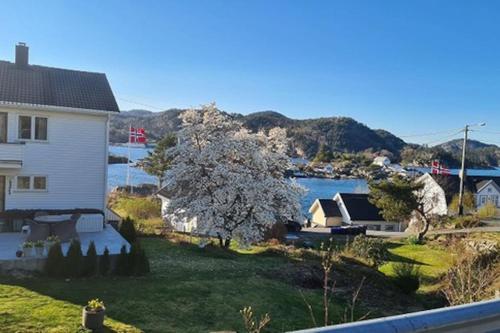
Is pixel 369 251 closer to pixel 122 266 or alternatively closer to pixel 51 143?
pixel 122 266

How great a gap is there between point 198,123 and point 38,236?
780 cm

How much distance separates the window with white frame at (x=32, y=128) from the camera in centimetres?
1934

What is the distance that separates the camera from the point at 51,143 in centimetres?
1978

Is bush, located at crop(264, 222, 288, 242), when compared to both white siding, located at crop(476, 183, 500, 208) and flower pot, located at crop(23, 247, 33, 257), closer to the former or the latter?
flower pot, located at crop(23, 247, 33, 257)

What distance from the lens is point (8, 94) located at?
19.1 metres

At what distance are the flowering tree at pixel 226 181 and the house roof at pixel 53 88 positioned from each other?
4.21 meters

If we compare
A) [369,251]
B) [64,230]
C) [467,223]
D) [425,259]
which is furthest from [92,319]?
[467,223]

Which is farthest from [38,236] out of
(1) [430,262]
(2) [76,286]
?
(1) [430,262]

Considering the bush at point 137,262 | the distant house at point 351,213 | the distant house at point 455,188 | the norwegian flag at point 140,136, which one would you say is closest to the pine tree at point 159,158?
the norwegian flag at point 140,136

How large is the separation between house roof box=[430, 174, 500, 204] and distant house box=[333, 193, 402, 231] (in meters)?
7.20

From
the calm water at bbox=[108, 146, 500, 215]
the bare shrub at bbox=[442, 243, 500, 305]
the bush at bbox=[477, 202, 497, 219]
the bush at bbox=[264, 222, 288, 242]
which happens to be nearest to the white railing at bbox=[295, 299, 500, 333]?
the bare shrub at bbox=[442, 243, 500, 305]

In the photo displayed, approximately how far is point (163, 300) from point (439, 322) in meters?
9.20

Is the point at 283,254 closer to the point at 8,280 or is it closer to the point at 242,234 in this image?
the point at 242,234

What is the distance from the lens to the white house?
19.0m
